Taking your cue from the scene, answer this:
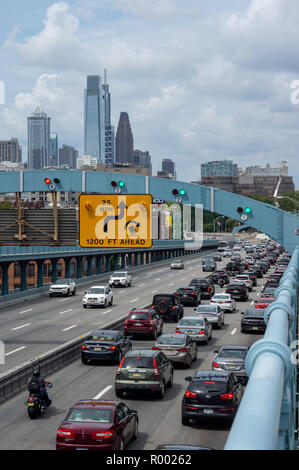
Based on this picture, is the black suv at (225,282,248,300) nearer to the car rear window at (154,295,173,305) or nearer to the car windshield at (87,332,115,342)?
the car rear window at (154,295,173,305)

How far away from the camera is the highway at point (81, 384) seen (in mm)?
19062

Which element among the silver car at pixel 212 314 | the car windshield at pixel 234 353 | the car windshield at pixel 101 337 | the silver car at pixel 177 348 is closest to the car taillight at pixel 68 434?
the car windshield at pixel 234 353

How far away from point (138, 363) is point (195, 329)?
1310 centimetres

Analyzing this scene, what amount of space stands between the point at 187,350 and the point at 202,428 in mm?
9972

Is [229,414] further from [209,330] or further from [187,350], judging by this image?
[209,330]

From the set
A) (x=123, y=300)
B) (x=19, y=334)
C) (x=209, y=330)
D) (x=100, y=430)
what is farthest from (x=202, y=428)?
(x=123, y=300)

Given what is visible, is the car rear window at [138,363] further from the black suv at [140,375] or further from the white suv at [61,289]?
the white suv at [61,289]

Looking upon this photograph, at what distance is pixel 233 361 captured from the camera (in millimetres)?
26266

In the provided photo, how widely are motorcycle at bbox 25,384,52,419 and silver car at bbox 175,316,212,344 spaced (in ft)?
50.2

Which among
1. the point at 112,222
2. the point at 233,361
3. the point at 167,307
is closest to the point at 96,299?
the point at 167,307

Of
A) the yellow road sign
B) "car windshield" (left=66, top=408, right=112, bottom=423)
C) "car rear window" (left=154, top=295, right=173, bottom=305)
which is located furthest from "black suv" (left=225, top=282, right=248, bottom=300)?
"car windshield" (left=66, top=408, right=112, bottom=423)

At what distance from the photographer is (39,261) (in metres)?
78.4

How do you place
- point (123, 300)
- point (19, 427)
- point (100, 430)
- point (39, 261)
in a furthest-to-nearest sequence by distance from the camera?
1. point (39, 261)
2. point (123, 300)
3. point (19, 427)
4. point (100, 430)

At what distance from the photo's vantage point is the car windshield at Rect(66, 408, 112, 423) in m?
16.8
